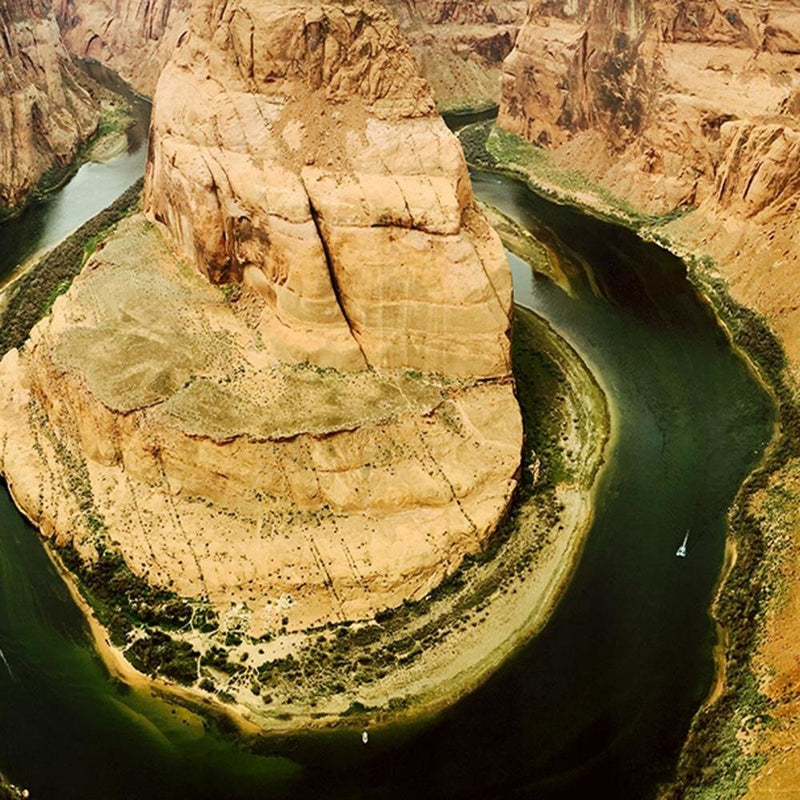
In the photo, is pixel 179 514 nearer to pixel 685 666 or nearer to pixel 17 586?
pixel 17 586

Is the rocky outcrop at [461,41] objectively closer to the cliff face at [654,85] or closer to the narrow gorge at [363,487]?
the cliff face at [654,85]

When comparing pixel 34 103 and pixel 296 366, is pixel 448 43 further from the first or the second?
pixel 296 366

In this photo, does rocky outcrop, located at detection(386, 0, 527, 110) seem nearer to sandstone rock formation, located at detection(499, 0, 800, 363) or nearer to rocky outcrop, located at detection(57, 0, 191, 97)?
sandstone rock formation, located at detection(499, 0, 800, 363)

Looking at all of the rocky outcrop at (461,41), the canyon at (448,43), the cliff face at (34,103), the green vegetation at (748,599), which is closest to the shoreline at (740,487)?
the green vegetation at (748,599)

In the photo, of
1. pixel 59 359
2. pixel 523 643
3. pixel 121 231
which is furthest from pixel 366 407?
pixel 121 231

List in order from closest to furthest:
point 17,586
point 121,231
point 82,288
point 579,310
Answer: point 17,586 → point 82,288 → point 121,231 → point 579,310

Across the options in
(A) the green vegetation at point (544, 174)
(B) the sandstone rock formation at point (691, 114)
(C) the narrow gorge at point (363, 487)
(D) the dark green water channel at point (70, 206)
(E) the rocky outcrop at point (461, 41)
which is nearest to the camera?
(C) the narrow gorge at point (363, 487)
